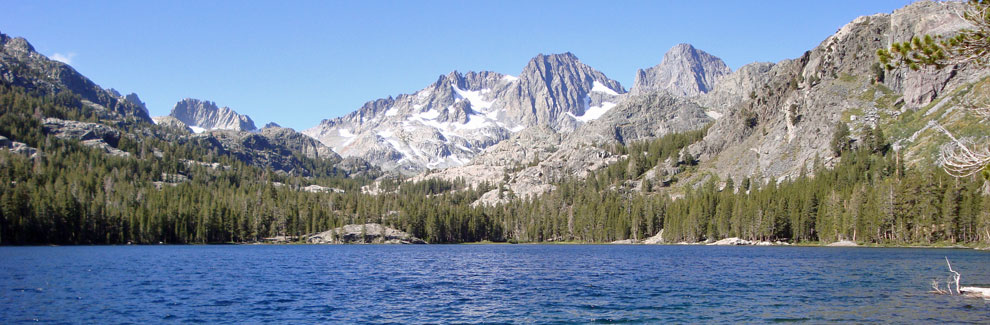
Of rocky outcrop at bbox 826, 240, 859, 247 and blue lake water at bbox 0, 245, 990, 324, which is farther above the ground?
blue lake water at bbox 0, 245, 990, 324

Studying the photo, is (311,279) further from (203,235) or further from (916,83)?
(916,83)

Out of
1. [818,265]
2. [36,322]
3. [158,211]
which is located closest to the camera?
[36,322]

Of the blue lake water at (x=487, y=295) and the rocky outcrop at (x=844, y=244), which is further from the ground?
the blue lake water at (x=487, y=295)

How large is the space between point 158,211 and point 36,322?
523 ft

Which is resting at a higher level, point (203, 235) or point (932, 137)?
point (932, 137)

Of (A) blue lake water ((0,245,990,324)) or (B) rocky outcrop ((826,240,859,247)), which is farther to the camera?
(B) rocky outcrop ((826,240,859,247))

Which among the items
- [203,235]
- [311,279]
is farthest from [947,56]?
[203,235]

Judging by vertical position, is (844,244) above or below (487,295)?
below

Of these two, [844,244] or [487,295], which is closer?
[487,295]

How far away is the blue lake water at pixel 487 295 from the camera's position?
1545 inches

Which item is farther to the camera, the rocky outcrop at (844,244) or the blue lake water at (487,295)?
the rocky outcrop at (844,244)

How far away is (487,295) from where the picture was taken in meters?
51.2

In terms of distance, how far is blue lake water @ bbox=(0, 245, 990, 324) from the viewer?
39250mm

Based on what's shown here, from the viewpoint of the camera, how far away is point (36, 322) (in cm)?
3622
